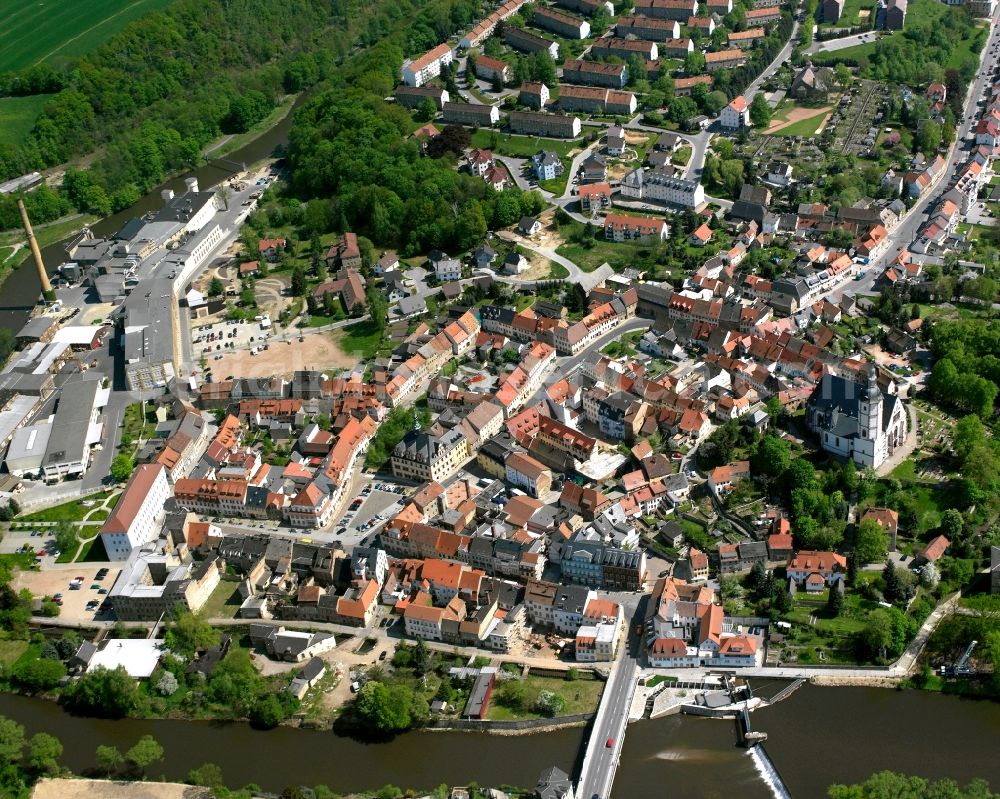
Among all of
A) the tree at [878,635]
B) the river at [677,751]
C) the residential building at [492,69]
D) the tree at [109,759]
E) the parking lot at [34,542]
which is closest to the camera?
the river at [677,751]

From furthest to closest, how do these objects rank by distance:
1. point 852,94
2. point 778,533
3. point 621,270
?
point 852,94, point 621,270, point 778,533

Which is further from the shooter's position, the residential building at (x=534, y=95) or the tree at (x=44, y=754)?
the residential building at (x=534, y=95)

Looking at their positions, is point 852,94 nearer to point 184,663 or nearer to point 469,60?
point 469,60

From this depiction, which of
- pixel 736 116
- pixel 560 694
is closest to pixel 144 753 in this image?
pixel 560 694

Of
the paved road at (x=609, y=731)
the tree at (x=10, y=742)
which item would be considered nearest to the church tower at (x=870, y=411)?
the paved road at (x=609, y=731)

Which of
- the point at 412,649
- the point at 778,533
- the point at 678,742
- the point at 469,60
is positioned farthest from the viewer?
the point at 469,60

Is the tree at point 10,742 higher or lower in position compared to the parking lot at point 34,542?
higher

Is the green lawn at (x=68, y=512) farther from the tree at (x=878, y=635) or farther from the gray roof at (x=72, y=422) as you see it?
the tree at (x=878, y=635)

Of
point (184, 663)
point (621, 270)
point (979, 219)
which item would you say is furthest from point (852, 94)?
point (184, 663)
